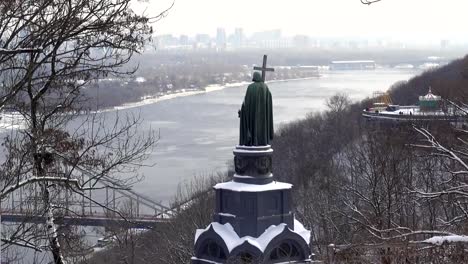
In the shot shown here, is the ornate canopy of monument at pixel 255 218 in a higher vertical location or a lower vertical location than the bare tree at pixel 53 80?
lower

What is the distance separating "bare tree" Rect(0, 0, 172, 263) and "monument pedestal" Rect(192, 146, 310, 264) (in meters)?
3.11

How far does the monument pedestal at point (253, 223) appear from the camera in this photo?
345 inches

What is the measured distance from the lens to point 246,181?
29.5ft

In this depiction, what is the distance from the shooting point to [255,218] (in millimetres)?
8789

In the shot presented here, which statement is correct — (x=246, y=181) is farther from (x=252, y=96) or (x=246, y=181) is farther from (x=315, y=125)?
(x=315, y=125)

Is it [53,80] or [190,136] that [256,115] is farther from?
[190,136]

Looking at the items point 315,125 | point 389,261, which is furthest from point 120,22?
point 315,125

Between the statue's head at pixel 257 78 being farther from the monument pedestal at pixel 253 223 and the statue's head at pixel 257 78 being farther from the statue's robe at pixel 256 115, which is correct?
the monument pedestal at pixel 253 223

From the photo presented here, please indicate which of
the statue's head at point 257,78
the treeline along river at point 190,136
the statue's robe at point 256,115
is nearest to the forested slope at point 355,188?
the statue's robe at point 256,115

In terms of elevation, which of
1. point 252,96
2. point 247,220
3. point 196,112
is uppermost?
point 252,96

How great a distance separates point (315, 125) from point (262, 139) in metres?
33.0

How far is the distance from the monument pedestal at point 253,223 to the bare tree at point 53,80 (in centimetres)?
311

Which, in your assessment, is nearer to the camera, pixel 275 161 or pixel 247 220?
pixel 247 220

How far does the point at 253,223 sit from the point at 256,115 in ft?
4.54
